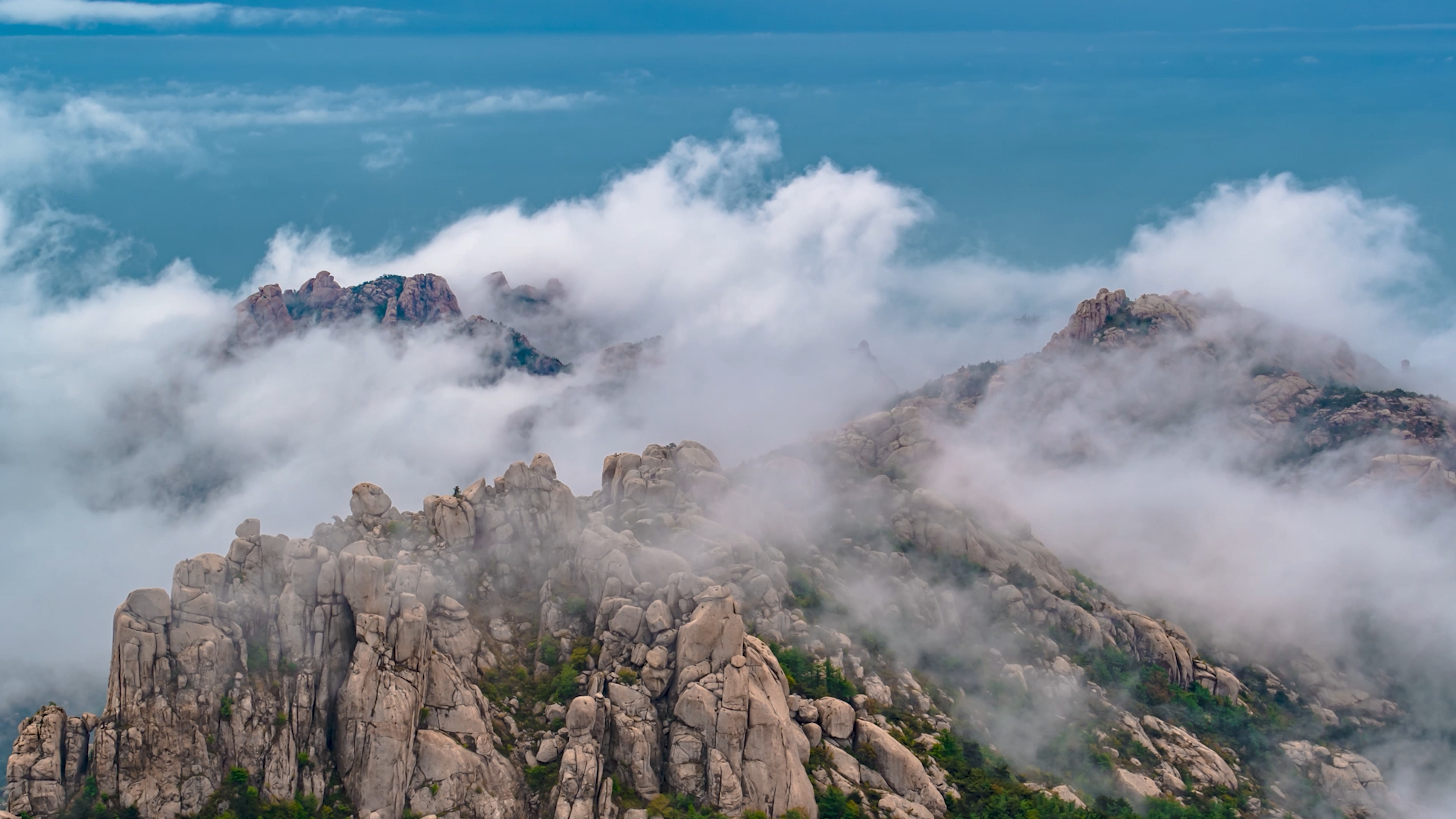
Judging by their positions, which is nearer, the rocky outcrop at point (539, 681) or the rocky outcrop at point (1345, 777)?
the rocky outcrop at point (539, 681)

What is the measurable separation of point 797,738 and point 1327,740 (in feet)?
359

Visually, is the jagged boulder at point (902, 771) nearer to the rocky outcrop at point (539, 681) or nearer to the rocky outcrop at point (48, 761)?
the rocky outcrop at point (539, 681)

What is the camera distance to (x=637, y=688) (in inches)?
5226

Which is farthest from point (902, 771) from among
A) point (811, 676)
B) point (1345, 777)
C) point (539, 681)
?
point (1345, 777)

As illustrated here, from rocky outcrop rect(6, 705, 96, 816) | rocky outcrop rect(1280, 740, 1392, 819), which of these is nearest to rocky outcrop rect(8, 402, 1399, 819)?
rocky outcrop rect(6, 705, 96, 816)

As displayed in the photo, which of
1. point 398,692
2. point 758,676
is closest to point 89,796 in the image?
point 398,692

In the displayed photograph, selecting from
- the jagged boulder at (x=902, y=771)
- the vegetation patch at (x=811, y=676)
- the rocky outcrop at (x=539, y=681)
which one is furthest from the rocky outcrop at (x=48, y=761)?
the jagged boulder at (x=902, y=771)

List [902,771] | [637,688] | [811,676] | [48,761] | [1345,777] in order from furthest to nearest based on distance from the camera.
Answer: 1. [1345,777]
2. [811,676]
3. [902,771]
4. [637,688]
5. [48,761]

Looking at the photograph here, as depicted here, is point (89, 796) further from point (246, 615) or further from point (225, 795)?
point (246, 615)

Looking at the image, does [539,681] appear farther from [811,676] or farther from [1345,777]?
[1345,777]

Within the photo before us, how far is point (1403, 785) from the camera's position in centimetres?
17050

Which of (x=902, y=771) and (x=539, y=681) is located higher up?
(x=539, y=681)

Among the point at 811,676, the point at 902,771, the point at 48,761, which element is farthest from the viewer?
the point at 811,676

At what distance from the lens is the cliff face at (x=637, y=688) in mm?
117312
